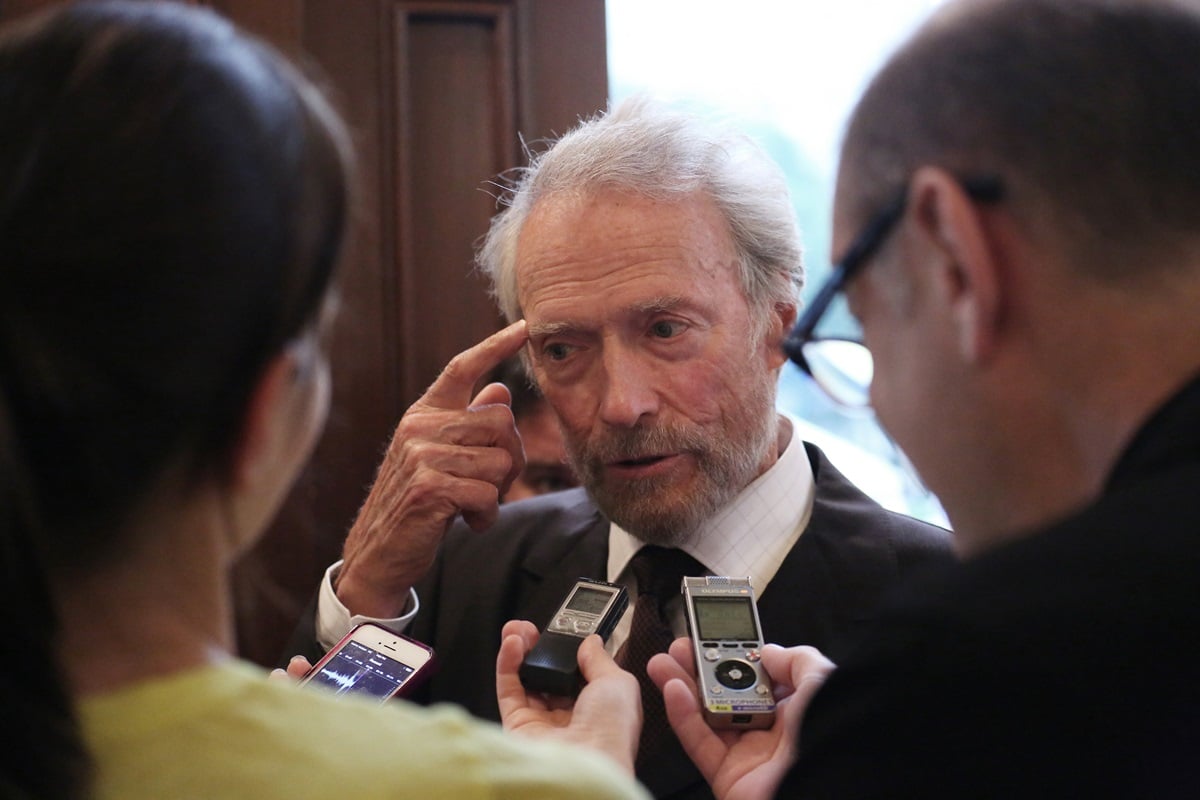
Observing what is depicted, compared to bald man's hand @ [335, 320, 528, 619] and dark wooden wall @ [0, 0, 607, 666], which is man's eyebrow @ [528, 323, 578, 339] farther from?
dark wooden wall @ [0, 0, 607, 666]

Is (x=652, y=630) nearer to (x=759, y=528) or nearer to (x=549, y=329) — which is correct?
(x=759, y=528)

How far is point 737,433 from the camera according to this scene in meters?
1.51

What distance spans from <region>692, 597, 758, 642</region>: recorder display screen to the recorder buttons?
0.16ft

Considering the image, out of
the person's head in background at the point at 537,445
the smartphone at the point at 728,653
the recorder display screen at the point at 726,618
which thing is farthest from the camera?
the person's head in background at the point at 537,445

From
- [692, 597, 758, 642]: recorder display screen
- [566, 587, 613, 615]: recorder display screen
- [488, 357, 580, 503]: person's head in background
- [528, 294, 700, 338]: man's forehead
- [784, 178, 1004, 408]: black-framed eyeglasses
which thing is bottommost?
[488, 357, 580, 503]: person's head in background

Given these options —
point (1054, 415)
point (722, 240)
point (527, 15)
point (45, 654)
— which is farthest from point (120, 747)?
point (527, 15)

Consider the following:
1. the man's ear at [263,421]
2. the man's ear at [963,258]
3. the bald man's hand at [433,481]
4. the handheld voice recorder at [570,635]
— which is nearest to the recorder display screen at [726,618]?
the handheld voice recorder at [570,635]

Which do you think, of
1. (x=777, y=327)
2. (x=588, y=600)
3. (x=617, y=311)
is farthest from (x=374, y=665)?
(x=777, y=327)

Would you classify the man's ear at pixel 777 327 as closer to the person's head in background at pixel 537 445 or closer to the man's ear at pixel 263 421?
the person's head in background at pixel 537 445

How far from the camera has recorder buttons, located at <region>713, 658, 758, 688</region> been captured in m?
1.13

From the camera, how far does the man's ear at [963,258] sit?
730 mm

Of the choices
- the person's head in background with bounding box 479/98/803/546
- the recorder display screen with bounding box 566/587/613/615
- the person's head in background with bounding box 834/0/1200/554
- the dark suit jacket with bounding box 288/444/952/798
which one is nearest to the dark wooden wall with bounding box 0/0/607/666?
the dark suit jacket with bounding box 288/444/952/798

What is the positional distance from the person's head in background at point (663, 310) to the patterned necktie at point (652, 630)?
0.03 m

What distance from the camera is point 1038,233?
72 cm
